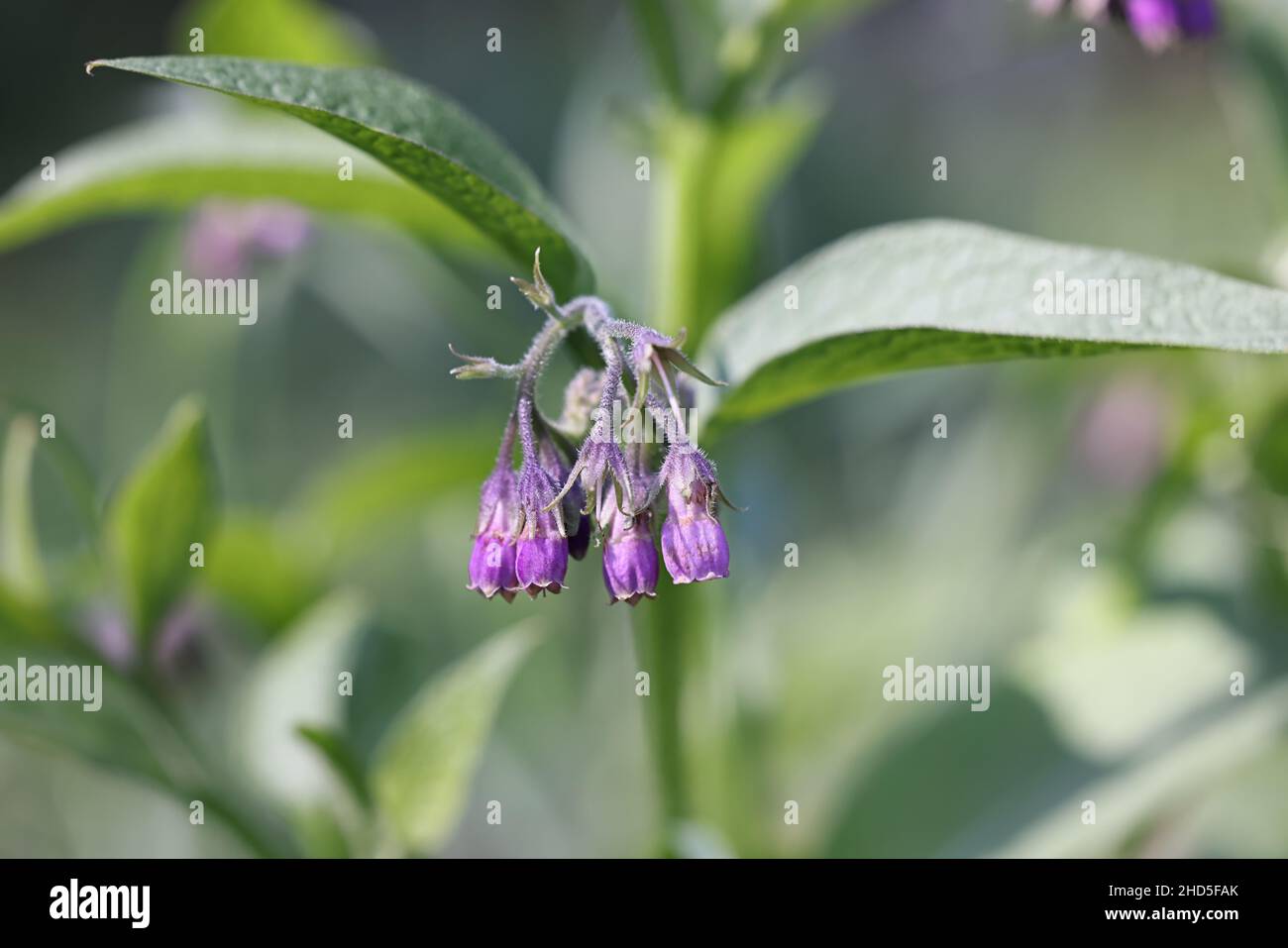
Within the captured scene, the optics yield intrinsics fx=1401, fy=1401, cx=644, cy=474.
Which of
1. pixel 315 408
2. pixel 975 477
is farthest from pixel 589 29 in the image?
pixel 975 477

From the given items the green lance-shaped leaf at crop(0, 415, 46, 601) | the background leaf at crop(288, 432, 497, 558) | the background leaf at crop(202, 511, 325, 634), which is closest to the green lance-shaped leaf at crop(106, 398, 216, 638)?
the green lance-shaped leaf at crop(0, 415, 46, 601)

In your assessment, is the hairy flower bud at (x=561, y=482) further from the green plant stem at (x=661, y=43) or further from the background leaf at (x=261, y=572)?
the background leaf at (x=261, y=572)

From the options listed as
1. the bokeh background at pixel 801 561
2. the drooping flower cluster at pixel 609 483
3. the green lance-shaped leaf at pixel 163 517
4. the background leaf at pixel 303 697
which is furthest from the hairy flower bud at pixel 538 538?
the background leaf at pixel 303 697

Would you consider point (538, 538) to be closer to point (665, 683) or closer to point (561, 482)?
point (561, 482)

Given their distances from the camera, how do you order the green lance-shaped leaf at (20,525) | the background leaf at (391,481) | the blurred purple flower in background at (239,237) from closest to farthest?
the green lance-shaped leaf at (20,525) → the background leaf at (391,481) → the blurred purple flower in background at (239,237)

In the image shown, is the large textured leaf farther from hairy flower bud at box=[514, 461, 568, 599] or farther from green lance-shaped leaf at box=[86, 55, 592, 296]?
hairy flower bud at box=[514, 461, 568, 599]

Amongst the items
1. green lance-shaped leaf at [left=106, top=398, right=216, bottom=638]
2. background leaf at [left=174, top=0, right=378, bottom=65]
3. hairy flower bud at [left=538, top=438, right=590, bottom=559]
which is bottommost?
hairy flower bud at [left=538, top=438, right=590, bottom=559]
